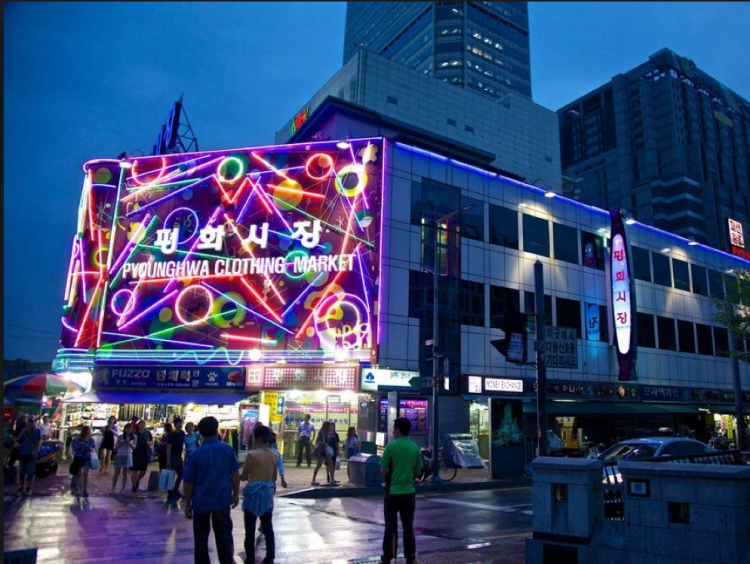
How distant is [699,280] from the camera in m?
42.6

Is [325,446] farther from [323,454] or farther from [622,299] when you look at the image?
[622,299]

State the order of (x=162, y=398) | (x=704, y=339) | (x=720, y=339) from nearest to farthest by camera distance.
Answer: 1. (x=162, y=398)
2. (x=704, y=339)
3. (x=720, y=339)

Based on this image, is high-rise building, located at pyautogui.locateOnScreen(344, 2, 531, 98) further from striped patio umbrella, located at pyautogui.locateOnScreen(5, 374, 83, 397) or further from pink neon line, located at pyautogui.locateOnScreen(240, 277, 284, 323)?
striped patio umbrella, located at pyautogui.locateOnScreen(5, 374, 83, 397)

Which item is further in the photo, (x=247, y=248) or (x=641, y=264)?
(x=641, y=264)

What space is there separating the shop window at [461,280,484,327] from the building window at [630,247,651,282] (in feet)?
43.8

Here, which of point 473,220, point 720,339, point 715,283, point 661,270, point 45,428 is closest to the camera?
point 45,428

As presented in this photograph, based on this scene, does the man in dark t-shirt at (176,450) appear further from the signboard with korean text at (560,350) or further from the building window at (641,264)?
the building window at (641,264)

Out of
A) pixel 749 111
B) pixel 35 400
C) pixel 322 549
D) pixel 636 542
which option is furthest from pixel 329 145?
pixel 749 111

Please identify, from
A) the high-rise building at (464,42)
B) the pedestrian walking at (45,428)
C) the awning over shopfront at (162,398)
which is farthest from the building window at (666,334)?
the high-rise building at (464,42)

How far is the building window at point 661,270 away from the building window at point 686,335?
281cm

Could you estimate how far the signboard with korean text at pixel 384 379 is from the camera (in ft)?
83.8

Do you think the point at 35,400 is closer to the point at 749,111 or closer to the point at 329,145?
the point at 329,145

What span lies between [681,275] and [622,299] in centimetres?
1023

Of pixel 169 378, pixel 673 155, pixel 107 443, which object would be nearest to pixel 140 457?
pixel 107 443
